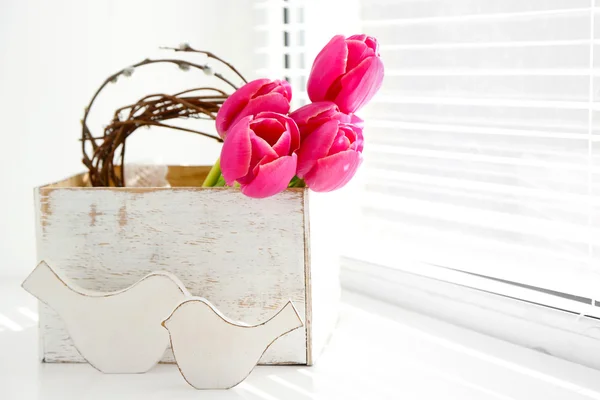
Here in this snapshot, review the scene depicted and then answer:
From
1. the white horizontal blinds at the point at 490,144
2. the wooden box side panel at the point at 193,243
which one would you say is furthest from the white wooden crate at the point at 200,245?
the white horizontal blinds at the point at 490,144

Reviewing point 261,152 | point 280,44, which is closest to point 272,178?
point 261,152

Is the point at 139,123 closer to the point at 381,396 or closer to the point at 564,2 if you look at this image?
the point at 381,396

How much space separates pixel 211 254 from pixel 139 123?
0.67ft

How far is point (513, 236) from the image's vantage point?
3.02 ft

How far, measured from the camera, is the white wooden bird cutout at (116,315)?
76cm

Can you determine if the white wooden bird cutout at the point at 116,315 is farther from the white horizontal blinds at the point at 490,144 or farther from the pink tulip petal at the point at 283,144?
the white horizontal blinds at the point at 490,144

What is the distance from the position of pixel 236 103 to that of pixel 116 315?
0.90 ft

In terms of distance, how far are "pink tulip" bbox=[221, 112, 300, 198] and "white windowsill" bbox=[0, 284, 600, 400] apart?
221mm

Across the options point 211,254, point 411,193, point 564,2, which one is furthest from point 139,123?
point 564,2

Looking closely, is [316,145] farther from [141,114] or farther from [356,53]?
[141,114]

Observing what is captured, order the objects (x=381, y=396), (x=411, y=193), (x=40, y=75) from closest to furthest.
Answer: (x=381, y=396)
(x=411, y=193)
(x=40, y=75)

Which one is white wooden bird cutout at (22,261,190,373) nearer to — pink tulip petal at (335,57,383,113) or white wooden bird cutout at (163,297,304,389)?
white wooden bird cutout at (163,297,304,389)

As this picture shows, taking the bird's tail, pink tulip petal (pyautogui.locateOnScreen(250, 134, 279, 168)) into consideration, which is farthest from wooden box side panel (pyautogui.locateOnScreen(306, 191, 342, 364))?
Answer: the bird's tail

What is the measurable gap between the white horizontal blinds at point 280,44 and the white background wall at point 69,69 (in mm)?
30
